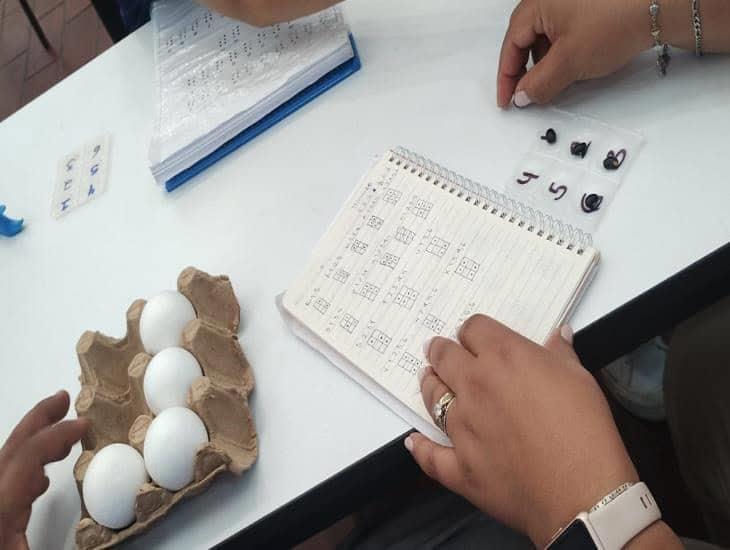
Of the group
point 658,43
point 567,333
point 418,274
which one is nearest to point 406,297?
point 418,274

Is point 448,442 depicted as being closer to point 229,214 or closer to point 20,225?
point 229,214

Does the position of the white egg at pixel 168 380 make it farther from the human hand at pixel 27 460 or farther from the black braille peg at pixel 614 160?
the black braille peg at pixel 614 160

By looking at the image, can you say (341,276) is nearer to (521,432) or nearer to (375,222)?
(375,222)

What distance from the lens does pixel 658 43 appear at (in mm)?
646

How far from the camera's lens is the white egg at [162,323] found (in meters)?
0.61

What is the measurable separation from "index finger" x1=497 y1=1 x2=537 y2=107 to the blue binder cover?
0.18m

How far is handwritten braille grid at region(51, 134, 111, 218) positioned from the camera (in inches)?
32.6

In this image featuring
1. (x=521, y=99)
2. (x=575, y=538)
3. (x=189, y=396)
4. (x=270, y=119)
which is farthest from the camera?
(x=270, y=119)

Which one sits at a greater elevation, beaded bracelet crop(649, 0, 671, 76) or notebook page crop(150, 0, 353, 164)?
notebook page crop(150, 0, 353, 164)

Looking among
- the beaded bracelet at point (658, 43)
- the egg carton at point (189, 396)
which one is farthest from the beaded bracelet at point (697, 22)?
the egg carton at point (189, 396)

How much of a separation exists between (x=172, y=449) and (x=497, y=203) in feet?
1.17

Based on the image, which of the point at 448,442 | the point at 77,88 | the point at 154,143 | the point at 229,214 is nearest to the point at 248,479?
the point at 448,442

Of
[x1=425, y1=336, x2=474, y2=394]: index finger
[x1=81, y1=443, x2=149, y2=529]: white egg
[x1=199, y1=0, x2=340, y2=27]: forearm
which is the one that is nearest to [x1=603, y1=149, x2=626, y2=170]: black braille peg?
[x1=425, y1=336, x2=474, y2=394]: index finger

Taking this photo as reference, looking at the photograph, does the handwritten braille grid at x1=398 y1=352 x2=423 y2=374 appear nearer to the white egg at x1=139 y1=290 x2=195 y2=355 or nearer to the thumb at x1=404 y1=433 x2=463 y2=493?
the thumb at x1=404 y1=433 x2=463 y2=493
